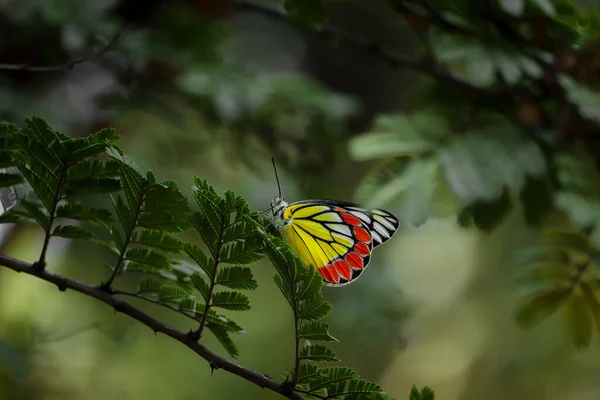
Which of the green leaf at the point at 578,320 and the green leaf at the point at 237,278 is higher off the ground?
the green leaf at the point at 578,320

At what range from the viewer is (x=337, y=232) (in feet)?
2.07

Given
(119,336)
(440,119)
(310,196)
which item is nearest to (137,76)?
(310,196)

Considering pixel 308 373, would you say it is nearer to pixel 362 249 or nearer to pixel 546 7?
pixel 362 249

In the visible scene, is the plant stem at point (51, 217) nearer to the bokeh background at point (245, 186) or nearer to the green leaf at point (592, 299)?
the bokeh background at point (245, 186)

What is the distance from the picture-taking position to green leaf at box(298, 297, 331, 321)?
426mm

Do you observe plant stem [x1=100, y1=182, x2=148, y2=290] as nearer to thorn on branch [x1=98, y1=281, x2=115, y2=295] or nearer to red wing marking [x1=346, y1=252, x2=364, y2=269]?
thorn on branch [x1=98, y1=281, x2=115, y2=295]

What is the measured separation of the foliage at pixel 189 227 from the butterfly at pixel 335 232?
12 cm

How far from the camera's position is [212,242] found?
0.43 metres

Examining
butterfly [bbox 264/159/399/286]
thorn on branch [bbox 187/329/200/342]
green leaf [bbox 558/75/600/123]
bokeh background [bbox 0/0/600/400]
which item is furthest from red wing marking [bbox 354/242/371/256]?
green leaf [bbox 558/75/600/123]

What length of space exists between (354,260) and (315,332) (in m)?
0.17

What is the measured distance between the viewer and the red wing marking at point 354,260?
1.96ft

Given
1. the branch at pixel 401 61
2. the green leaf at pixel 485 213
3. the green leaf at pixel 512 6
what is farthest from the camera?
the branch at pixel 401 61

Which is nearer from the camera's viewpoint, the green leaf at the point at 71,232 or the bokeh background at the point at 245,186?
the green leaf at the point at 71,232

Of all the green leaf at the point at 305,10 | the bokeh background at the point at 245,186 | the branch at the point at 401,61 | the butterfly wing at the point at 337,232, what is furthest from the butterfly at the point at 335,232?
the branch at the point at 401,61
